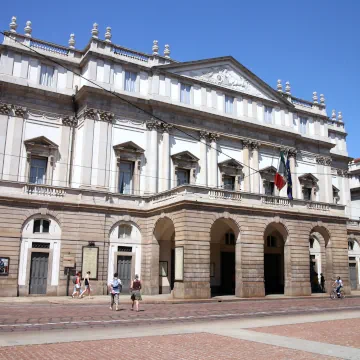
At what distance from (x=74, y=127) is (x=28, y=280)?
1216cm

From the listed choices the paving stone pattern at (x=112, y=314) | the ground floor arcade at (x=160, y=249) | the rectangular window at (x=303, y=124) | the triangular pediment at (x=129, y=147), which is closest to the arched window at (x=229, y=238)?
the ground floor arcade at (x=160, y=249)

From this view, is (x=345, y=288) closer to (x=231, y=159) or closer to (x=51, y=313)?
(x=231, y=159)

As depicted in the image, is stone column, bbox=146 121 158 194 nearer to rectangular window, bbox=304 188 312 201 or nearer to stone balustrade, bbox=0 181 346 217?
stone balustrade, bbox=0 181 346 217

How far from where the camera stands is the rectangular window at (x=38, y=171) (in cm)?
3333

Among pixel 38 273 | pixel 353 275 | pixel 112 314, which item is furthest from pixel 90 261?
pixel 353 275

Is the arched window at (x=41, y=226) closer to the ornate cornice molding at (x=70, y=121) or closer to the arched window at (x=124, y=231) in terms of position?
the arched window at (x=124, y=231)

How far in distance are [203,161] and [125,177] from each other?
696 cm

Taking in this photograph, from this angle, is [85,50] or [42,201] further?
[85,50]

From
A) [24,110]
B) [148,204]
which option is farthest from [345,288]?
[24,110]

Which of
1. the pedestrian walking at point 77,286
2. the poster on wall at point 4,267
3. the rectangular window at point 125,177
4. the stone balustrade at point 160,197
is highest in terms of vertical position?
the rectangular window at point 125,177

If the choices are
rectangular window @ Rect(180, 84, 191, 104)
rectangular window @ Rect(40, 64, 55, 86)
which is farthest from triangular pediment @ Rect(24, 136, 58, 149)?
rectangular window @ Rect(180, 84, 191, 104)

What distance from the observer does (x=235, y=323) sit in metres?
17.7

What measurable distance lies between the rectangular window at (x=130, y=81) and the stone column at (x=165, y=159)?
154 inches

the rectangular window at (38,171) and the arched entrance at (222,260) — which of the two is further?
the arched entrance at (222,260)
